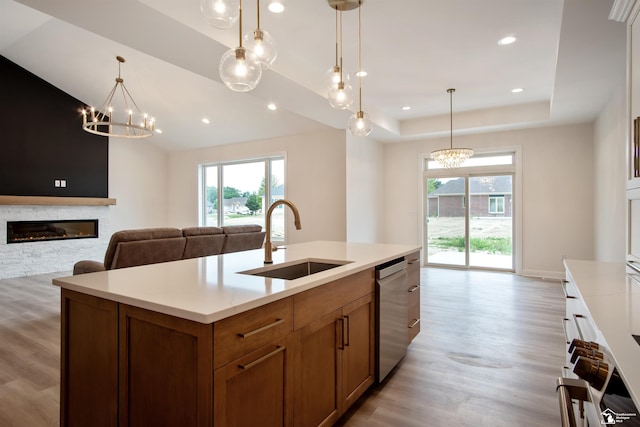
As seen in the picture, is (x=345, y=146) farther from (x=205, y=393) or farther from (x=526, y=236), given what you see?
(x=205, y=393)

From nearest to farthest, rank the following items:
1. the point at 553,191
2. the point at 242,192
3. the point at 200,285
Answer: the point at 200,285 < the point at 553,191 < the point at 242,192

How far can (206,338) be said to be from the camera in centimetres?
107

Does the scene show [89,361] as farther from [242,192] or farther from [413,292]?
[242,192]

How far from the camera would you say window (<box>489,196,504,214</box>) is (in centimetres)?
636

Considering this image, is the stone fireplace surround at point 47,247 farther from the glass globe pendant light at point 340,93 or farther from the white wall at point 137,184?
the glass globe pendant light at point 340,93

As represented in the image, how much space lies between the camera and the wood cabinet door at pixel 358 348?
1827 millimetres

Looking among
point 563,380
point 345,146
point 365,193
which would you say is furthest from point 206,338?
point 365,193

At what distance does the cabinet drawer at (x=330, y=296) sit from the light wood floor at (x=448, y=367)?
73cm

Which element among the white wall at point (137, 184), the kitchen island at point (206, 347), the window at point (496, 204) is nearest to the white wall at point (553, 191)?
the window at point (496, 204)

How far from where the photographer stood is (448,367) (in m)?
2.58

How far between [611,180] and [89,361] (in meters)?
5.50

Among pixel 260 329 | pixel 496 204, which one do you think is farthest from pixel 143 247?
pixel 496 204

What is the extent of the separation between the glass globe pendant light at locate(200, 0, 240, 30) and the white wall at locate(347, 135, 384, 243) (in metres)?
4.55

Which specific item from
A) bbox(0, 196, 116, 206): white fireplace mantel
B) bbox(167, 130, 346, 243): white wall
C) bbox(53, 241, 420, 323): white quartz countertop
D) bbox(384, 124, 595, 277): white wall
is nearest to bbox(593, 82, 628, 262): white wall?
bbox(384, 124, 595, 277): white wall
